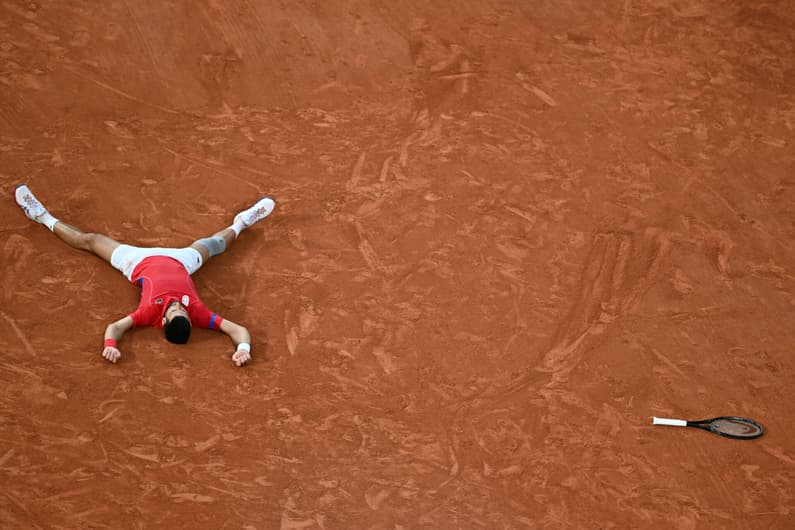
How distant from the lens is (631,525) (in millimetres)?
8141

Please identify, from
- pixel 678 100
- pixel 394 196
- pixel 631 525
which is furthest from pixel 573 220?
pixel 631 525

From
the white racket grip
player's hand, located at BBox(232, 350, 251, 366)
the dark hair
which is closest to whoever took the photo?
the dark hair

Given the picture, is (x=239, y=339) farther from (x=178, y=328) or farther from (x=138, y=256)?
(x=138, y=256)

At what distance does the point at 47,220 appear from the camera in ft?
31.1

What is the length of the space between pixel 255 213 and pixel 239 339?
1595mm

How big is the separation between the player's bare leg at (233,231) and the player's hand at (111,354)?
140 centimetres

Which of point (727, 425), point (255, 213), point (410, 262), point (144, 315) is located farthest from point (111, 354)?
point (727, 425)

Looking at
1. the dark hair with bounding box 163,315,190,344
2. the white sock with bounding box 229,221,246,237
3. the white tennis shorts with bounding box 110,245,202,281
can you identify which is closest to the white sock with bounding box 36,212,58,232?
the white tennis shorts with bounding box 110,245,202,281

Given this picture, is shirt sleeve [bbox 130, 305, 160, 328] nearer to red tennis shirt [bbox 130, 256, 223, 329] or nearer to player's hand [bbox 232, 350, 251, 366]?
red tennis shirt [bbox 130, 256, 223, 329]

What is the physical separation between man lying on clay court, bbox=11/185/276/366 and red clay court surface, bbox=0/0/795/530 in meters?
0.16

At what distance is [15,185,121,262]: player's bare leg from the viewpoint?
9320 mm

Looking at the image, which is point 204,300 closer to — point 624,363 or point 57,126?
point 57,126

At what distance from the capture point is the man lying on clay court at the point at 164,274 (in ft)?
28.2

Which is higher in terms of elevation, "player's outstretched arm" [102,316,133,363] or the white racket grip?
the white racket grip
